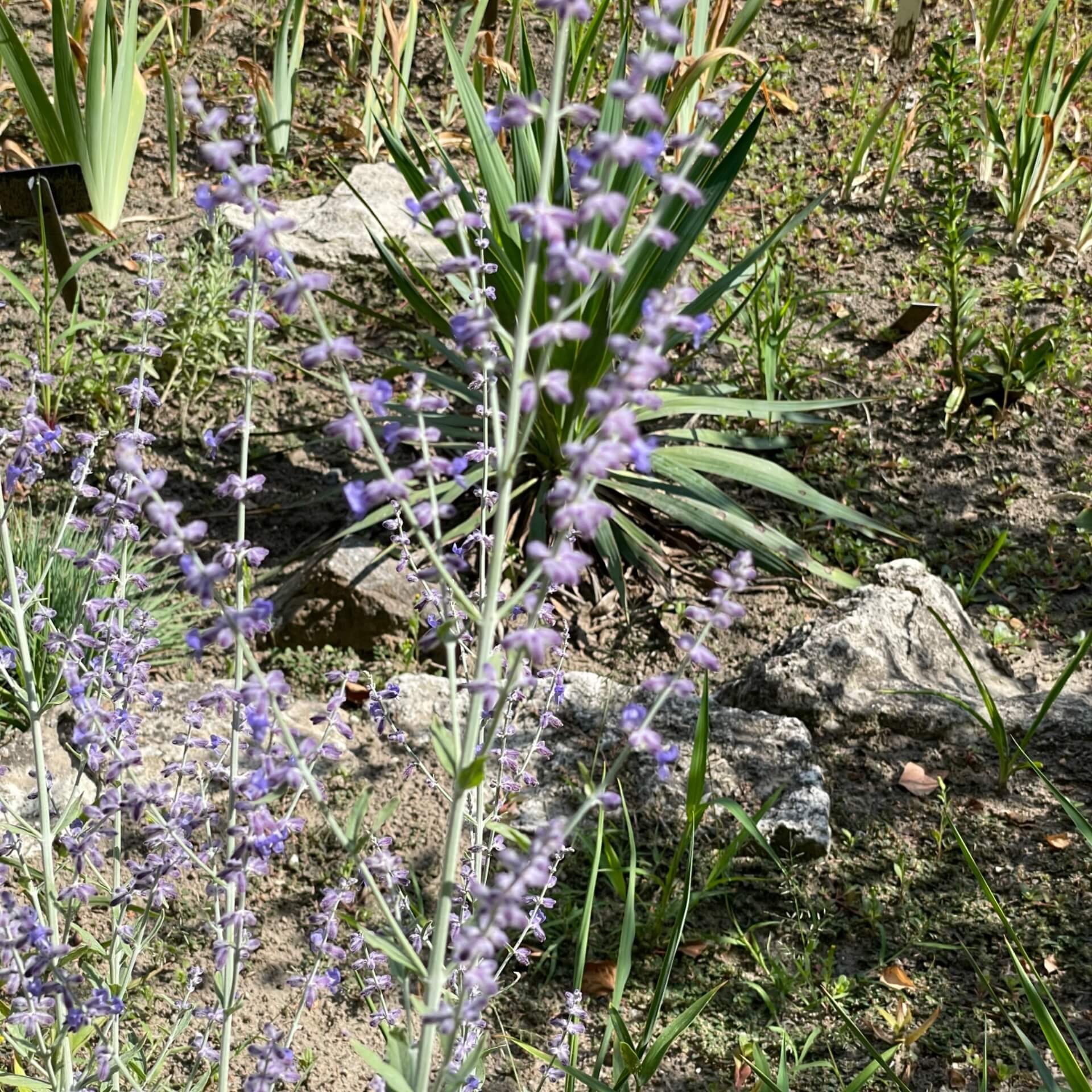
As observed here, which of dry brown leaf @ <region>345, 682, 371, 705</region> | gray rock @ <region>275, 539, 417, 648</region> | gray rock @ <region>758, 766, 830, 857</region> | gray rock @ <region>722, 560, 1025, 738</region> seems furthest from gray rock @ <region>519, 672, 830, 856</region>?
gray rock @ <region>275, 539, 417, 648</region>

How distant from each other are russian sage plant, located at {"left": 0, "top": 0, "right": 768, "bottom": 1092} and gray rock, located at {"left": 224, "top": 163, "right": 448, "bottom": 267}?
119 inches

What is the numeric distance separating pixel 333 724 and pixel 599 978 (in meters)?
1.23

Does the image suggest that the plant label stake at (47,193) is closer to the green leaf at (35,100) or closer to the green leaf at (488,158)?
the green leaf at (35,100)

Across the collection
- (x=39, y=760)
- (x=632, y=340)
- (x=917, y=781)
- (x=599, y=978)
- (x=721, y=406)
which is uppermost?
(x=632, y=340)

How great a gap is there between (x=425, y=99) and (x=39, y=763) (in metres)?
5.42

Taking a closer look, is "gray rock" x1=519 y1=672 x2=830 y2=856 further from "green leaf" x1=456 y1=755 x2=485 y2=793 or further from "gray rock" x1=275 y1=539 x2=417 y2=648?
"green leaf" x1=456 y1=755 x2=485 y2=793

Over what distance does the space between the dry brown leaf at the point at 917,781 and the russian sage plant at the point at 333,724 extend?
0.90 m

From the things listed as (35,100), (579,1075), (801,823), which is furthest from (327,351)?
(35,100)

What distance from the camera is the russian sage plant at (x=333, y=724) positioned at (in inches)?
46.6

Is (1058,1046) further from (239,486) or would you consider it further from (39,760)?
(39,760)

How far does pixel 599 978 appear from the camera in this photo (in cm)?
269

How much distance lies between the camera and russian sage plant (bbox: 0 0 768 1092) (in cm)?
118

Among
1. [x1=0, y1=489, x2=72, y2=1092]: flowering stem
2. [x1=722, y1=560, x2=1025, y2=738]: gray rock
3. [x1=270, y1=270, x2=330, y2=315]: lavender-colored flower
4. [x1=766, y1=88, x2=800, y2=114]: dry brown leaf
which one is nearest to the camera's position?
[x1=270, y1=270, x2=330, y2=315]: lavender-colored flower

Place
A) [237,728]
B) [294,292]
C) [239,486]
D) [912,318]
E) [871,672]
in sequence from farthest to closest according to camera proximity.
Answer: [912,318]
[871,672]
[237,728]
[239,486]
[294,292]
